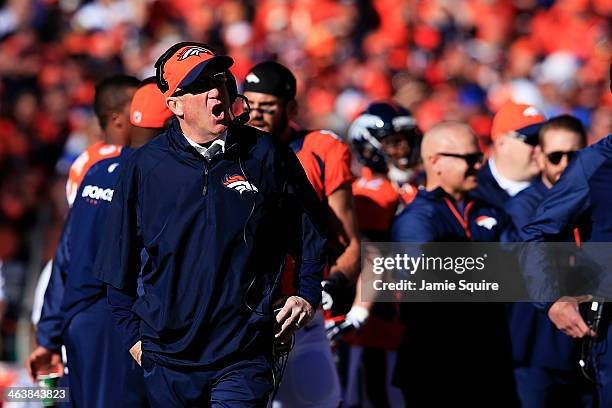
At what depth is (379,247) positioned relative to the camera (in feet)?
23.5

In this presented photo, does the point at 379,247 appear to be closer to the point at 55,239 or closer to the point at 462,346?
the point at 462,346

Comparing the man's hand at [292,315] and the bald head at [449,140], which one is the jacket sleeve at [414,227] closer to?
the bald head at [449,140]

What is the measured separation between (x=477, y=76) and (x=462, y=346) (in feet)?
32.9

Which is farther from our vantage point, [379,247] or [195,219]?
[379,247]

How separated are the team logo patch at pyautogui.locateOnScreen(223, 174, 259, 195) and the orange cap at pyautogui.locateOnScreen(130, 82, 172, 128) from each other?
4.85ft

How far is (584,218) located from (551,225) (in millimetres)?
159

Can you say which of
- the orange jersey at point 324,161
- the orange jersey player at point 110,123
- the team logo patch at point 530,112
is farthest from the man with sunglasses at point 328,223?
the team logo patch at point 530,112

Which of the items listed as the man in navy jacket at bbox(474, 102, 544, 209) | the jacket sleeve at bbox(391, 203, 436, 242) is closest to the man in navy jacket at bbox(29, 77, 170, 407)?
the jacket sleeve at bbox(391, 203, 436, 242)

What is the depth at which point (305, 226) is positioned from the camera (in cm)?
516

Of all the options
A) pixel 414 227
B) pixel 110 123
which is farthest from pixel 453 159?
pixel 110 123

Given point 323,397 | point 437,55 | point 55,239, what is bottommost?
point 323,397

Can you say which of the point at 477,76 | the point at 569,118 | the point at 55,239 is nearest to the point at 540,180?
the point at 569,118

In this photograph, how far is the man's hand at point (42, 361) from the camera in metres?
6.52

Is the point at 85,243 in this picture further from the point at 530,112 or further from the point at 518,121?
the point at 530,112
